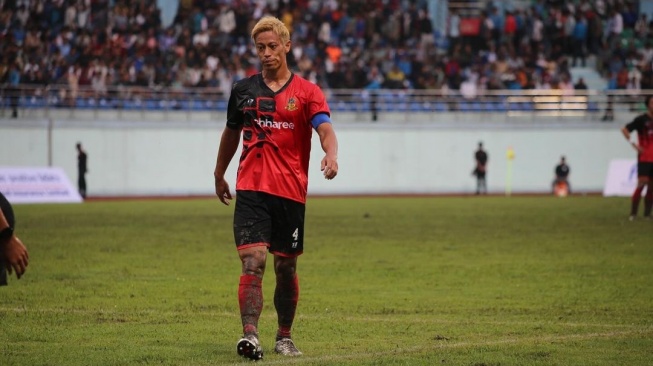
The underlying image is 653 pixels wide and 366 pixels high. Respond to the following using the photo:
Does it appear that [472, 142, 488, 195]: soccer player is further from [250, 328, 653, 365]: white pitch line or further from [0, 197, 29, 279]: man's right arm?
[0, 197, 29, 279]: man's right arm

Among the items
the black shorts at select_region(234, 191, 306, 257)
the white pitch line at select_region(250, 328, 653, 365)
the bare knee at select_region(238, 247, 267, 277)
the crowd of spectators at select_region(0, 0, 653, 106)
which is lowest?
the white pitch line at select_region(250, 328, 653, 365)

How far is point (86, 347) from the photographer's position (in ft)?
27.2

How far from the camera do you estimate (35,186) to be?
33.2 metres

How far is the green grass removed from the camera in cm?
824

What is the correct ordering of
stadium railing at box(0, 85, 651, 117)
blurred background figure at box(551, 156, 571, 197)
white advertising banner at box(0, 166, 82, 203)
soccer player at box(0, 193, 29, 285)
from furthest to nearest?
blurred background figure at box(551, 156, 571, 197) < stadium railing at box(0, 85, 651, 117) < white advertising banner at box(0, 166, 82, 203) < soccer player at box(0, 193, 29, 285)

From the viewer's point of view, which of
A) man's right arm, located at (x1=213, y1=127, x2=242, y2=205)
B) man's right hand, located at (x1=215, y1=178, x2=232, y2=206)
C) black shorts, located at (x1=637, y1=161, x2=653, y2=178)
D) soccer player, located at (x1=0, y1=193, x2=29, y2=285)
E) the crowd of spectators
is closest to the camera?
soccer player, located at (x1=0, y1=193, x2=29, y2=285)

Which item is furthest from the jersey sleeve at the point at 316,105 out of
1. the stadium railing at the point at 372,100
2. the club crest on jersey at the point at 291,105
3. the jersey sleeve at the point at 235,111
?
the stadium railing at the point at 372,100

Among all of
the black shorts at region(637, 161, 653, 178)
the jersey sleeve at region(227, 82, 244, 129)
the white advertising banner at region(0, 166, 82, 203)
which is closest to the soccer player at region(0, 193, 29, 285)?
the jersey sleeve at region(227, 82, 244, 129)

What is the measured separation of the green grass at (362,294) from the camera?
824 centimetres

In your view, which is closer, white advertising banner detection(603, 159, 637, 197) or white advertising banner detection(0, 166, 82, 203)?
white advertising banner detection(0, 166, 82, 203)

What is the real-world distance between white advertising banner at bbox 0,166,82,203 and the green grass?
318 inches

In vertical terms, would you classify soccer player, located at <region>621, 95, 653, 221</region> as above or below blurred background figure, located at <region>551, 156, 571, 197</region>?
above

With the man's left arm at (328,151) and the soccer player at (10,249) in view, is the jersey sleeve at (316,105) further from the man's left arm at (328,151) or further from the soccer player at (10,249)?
the soccer player at (10,249)

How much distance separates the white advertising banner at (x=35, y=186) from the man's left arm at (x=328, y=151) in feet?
81.0
